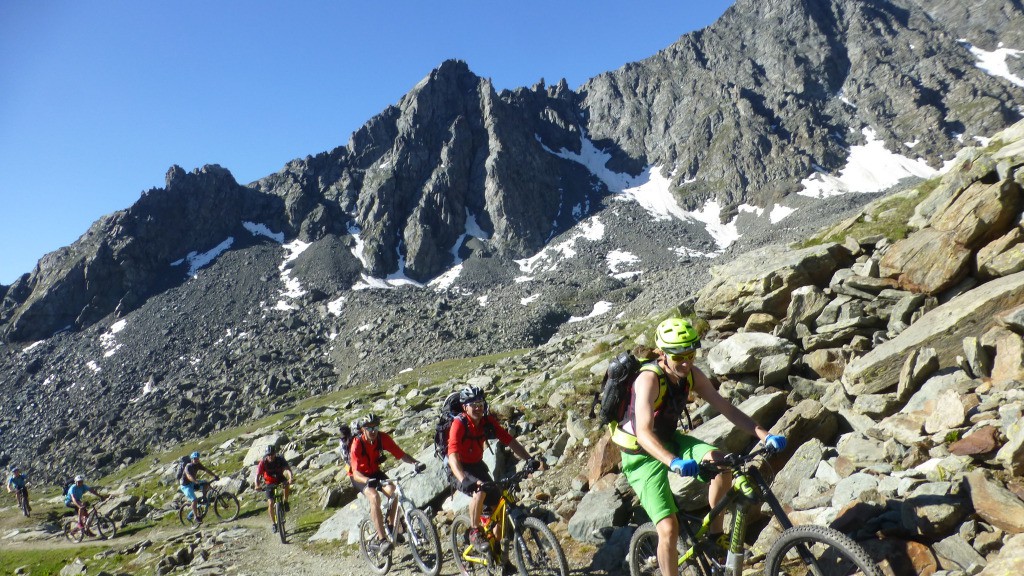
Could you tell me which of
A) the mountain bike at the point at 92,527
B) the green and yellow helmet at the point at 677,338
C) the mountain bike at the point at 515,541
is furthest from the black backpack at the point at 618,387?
the mountain bike at the point at 92,527

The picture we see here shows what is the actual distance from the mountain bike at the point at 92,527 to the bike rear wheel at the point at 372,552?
80.0ft

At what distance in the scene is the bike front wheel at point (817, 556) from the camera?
4977 mm

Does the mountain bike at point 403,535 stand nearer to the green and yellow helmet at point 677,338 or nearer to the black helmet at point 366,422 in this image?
the black helmet at point 366,422

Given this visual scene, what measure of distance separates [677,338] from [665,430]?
4.50ft

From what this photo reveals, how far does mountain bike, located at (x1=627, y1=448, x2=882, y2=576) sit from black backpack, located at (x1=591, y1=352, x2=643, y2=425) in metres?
1.26

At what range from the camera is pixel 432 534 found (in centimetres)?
1108

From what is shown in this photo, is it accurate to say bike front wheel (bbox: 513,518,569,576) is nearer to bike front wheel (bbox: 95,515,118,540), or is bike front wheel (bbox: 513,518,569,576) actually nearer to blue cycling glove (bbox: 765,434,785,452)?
blue cycling glove (bbox: 765,434,785,452)

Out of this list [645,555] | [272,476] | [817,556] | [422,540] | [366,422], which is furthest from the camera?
[272,476]

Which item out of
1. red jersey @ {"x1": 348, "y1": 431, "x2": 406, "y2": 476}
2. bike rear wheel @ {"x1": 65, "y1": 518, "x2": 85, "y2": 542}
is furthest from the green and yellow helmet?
bike rear wheel @ {"x1": 65, "y1": 518, "x2": 85, "y2": 542}

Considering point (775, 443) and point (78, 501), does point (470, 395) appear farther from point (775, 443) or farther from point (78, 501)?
point (78, 501)

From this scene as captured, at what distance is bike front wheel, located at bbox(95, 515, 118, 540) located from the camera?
28028 mm

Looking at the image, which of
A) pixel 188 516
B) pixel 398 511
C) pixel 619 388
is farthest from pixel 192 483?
pixel 619 388

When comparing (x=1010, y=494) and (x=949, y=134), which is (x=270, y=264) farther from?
(x=949, y=134)

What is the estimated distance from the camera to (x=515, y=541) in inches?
348
